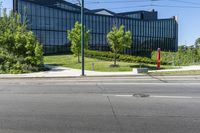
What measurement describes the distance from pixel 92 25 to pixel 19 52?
40742mm

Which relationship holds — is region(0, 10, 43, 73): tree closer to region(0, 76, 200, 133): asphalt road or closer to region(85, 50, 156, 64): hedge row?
region(85, 50, 156, 64): hedge row

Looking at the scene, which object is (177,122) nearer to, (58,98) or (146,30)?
(58,98)

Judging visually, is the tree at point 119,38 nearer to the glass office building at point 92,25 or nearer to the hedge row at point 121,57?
the hedge row at point 121,57

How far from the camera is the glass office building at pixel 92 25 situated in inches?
2542

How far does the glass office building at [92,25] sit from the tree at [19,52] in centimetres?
1471

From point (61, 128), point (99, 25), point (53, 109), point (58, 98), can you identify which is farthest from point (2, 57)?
point (99, 25)

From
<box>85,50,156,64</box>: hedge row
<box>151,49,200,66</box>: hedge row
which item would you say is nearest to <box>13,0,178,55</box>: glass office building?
<box>85,50,156,64</box>: hedge row

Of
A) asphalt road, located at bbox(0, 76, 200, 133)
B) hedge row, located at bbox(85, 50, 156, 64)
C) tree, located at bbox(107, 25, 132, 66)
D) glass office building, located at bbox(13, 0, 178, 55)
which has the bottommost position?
asphalt road, located at bbox(0, 76, 200, 133)

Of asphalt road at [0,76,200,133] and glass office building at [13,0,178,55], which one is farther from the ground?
glass office building at [13,0,178,55]

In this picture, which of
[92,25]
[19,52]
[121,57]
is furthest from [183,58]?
[92,25]

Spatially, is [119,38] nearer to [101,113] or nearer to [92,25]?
[101,113]

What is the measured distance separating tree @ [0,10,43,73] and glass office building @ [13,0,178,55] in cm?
1471

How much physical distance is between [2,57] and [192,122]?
29.8 m

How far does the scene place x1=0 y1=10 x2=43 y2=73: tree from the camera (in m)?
35.8
